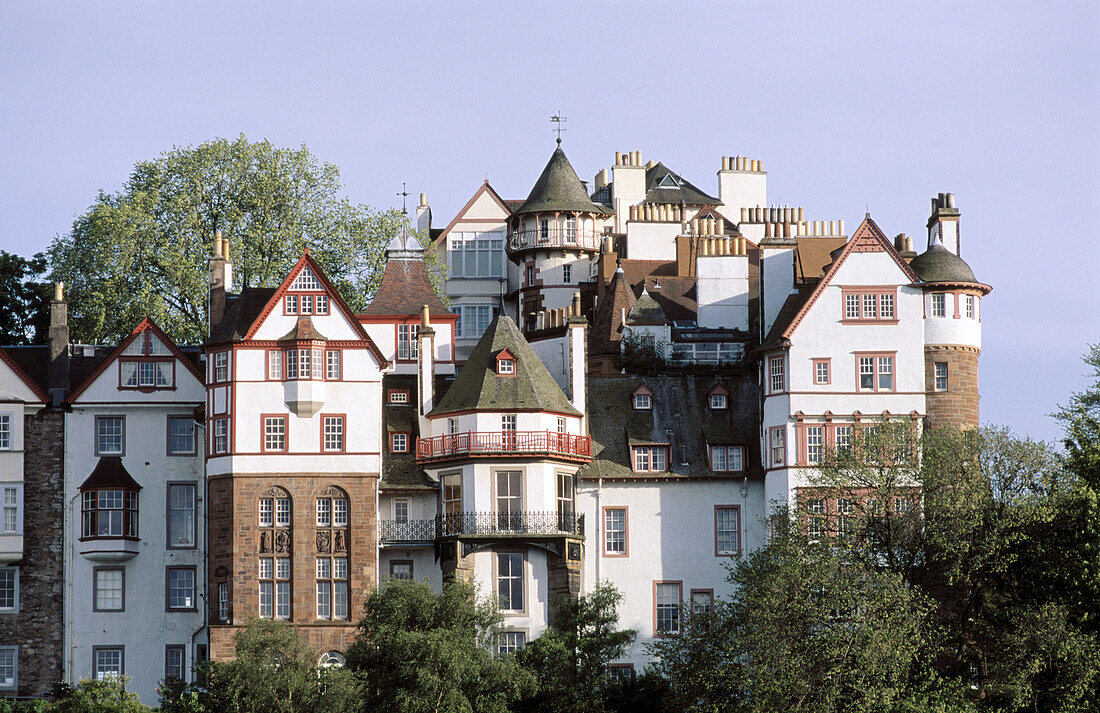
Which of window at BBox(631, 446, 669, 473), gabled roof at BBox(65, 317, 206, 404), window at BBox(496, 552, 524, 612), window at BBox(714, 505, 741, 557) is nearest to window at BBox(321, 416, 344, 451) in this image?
gabled roof at BBox(65, 317, 206, 404)

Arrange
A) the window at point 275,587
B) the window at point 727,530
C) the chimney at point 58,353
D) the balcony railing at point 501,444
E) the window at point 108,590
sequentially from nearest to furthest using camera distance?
1. the window at point 275,587
2. the balcony railing at point 501,444
3. the window at point 108,590
4. the window at point 727,530
5. the chimney at point 58,353

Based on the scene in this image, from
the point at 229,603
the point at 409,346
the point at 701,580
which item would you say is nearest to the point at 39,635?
the point at 229,603

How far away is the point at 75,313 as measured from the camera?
86.0m

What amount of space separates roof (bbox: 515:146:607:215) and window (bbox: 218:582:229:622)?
35.3 meters

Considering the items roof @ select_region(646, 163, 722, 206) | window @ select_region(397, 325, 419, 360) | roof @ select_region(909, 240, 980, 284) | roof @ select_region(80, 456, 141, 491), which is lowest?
roof @ select_region(80, 456, 141, 491)

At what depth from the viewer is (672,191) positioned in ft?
382

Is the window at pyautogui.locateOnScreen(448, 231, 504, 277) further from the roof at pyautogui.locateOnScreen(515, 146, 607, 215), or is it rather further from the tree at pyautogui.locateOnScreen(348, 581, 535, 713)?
the tree at pyautogui.locateOnScreen(348, 581, 535, 713)

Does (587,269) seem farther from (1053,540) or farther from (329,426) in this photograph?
(1053,540)

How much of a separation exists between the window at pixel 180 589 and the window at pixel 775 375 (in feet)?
78.1

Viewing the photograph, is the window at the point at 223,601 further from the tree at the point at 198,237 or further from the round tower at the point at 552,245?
the round tower at the point at 552,245

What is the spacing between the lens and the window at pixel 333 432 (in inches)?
2889

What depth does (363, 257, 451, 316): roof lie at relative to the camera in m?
82.2

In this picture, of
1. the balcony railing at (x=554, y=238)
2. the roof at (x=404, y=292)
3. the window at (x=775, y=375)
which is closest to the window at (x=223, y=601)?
the roof at (x=404, y=292)

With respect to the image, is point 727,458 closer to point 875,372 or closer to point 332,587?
point 875,372
